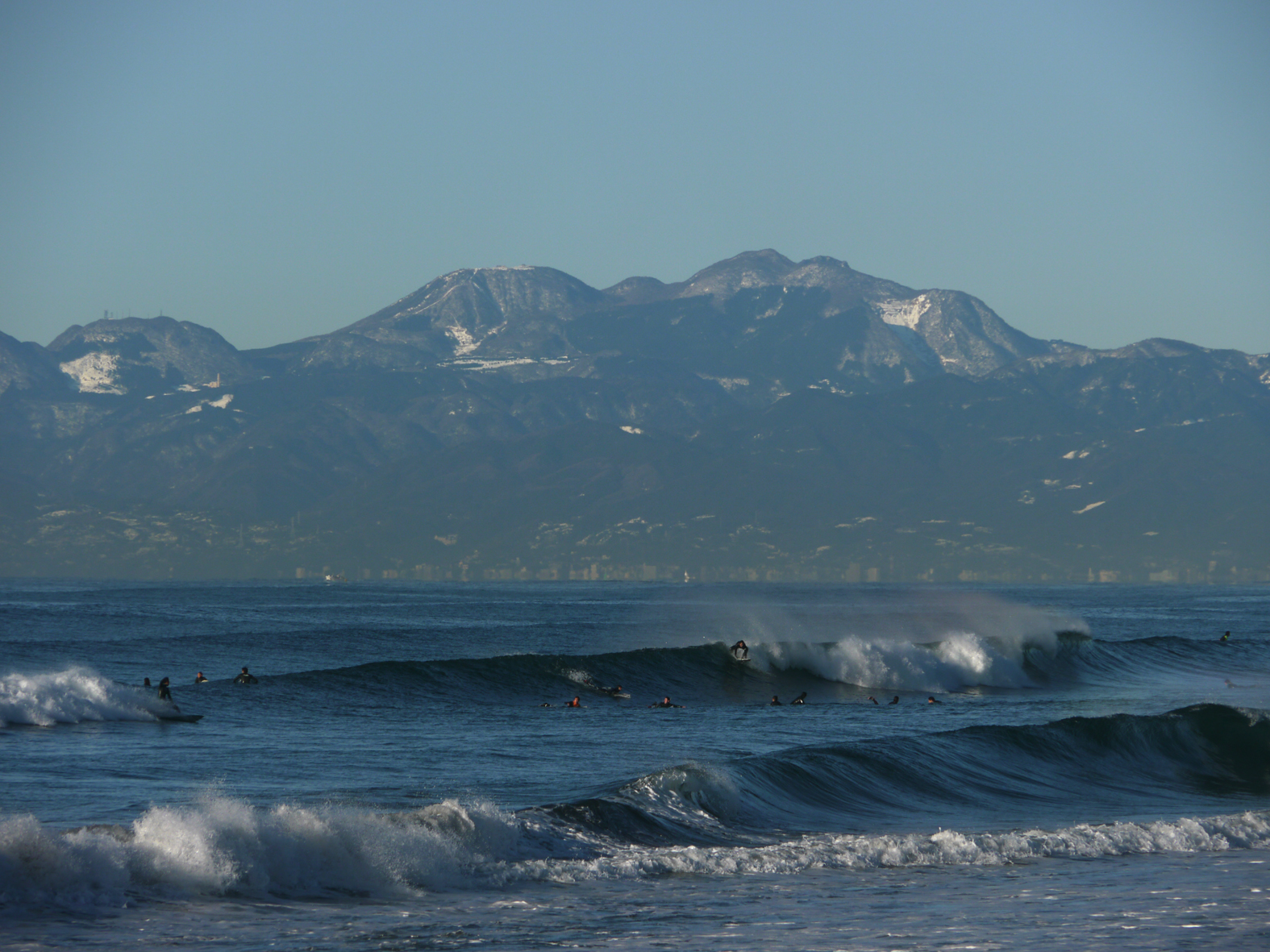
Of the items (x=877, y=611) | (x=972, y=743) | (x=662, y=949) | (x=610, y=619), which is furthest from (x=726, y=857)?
(x=877, y=611)

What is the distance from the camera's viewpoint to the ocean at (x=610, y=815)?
1931cm

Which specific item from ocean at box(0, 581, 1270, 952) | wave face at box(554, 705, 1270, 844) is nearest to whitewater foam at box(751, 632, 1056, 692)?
ocean at box(0, 581, 1270, 952)

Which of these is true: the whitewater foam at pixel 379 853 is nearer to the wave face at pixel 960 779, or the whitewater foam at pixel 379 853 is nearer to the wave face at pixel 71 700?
the wave face at pixel 960 779

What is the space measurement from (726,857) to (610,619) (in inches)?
5361

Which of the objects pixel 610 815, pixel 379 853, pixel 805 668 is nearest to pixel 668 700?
pixel 805 668

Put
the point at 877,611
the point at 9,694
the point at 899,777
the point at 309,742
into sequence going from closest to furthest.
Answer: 1. the point at 899,777
2. the point at 309,742
3. the point at 9,694
4. the point at 877,611

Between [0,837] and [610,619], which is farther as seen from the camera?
[610,619]

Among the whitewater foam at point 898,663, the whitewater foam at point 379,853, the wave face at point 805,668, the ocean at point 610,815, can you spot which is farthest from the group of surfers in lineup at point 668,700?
the whitewater foam at point 379,853

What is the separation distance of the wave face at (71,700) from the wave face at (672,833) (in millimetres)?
18069

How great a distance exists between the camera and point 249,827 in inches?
847

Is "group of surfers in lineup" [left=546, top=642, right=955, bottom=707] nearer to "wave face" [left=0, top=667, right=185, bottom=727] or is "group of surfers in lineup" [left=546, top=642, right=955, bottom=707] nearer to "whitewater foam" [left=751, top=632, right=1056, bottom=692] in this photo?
"whitewater foam" [left=751, top=632, right=1056, bottom=692]

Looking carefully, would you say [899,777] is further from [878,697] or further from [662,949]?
[878,697]

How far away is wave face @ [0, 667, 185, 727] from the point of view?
136ft

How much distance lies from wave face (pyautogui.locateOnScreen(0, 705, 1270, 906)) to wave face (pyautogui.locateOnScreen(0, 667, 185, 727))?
18.1 m
